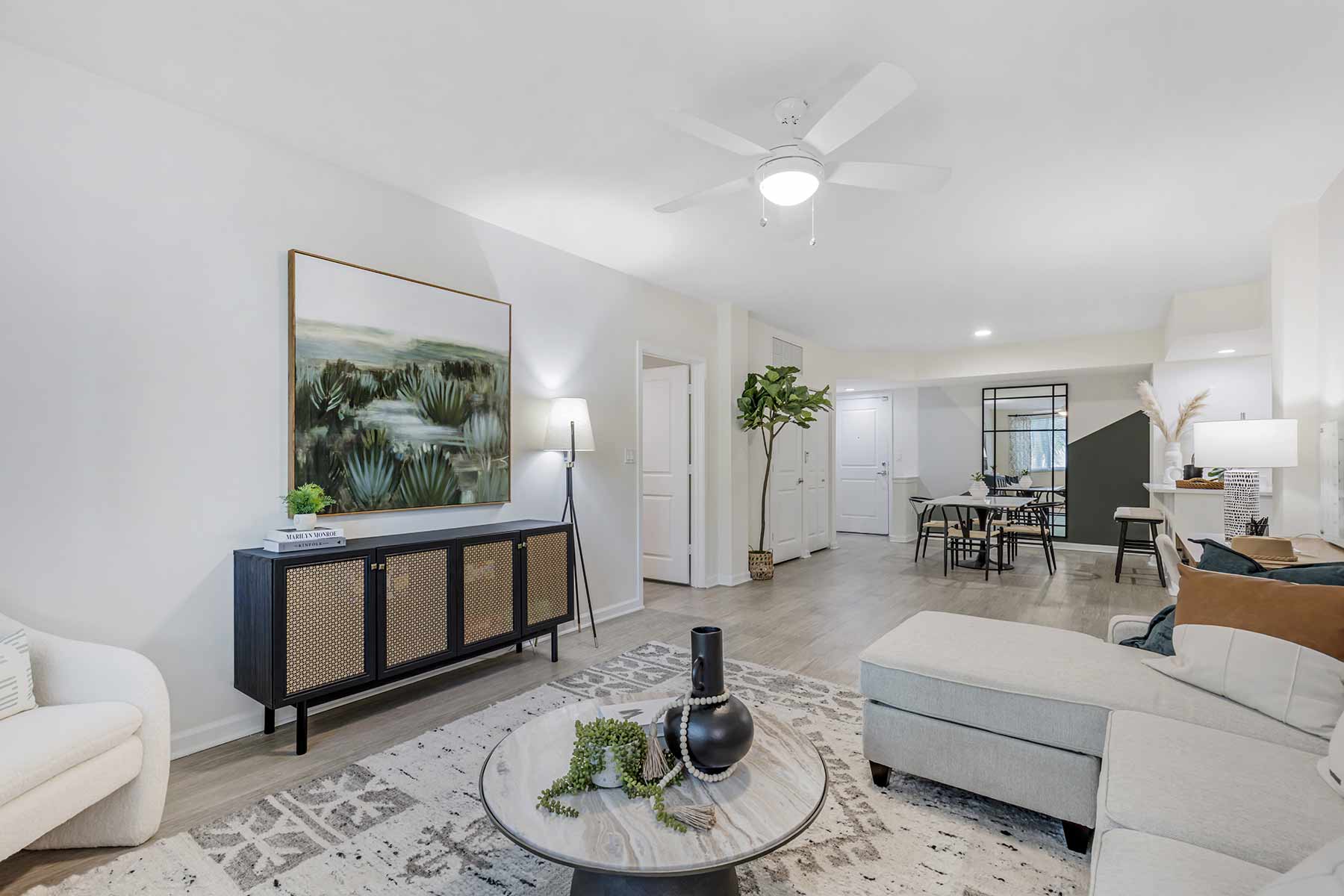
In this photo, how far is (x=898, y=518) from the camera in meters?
8.89

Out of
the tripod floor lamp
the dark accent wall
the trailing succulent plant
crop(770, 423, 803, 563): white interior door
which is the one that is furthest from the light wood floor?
the trailing succulent plant

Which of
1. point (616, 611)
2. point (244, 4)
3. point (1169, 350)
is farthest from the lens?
point (1169, 350)

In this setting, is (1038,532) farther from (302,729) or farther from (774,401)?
(302,729)

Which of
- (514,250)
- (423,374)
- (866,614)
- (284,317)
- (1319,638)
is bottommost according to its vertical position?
(866,614)

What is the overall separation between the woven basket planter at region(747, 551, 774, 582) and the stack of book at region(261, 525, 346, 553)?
394 cm

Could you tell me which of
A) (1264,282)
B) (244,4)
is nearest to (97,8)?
(244,4)

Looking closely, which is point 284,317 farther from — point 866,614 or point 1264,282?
point 1264,282

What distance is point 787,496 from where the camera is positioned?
22.9ft

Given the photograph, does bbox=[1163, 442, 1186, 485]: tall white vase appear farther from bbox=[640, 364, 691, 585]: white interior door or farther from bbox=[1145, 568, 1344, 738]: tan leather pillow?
bbox=[1145, 568, 1344, 738]: tan leather pillow

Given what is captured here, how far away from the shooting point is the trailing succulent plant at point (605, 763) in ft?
4.47

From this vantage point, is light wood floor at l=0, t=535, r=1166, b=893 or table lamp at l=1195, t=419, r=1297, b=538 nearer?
light wood floor at l=0, t=535, r=1166, b=893

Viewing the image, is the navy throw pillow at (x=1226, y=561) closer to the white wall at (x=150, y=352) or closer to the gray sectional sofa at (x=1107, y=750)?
the gray sectional sofa at (x=1107, y=750)

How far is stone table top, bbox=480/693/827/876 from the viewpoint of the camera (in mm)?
1206

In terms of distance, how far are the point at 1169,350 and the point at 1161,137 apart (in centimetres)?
431
